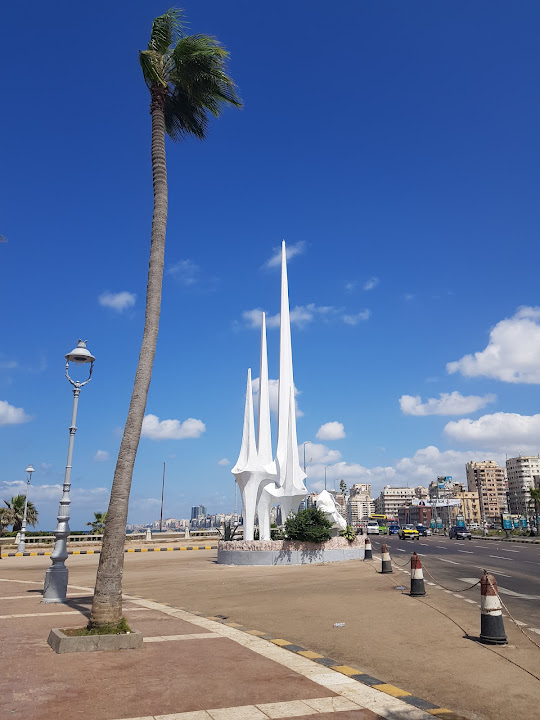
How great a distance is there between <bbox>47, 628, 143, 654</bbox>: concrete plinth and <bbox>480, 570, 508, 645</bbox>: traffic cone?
4759mm

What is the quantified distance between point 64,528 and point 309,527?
40.8ft

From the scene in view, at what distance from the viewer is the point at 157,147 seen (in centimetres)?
1061

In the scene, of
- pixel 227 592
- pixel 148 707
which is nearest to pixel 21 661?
pixel 148 707

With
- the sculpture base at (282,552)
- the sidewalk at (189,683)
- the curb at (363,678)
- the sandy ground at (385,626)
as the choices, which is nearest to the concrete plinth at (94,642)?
the sidewalk at (189,683)

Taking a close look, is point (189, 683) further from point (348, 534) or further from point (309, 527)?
point (348, 534)

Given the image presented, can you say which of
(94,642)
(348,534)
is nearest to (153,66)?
(94,642)

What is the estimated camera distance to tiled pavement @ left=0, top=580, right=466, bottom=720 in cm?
493

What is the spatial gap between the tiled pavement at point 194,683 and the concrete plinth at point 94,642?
17 cm

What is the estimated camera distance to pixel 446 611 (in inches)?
415

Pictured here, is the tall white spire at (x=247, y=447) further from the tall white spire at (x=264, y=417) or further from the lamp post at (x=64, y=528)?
the lamp post at (x=64, y=528)

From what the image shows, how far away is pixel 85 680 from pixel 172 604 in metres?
7.00

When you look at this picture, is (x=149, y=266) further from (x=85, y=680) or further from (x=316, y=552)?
(x=316, y=552)

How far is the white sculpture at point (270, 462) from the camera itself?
26516 mm

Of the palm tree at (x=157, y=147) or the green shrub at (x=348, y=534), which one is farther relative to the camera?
the green shrub at (x=348, y=534)
